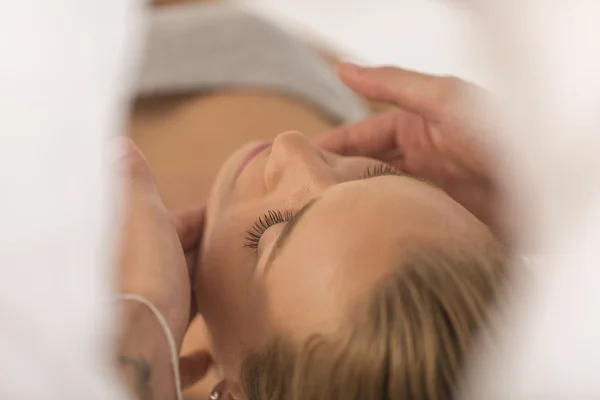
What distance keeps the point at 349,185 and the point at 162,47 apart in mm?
467

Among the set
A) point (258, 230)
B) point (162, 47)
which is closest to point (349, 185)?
point (258, 230)

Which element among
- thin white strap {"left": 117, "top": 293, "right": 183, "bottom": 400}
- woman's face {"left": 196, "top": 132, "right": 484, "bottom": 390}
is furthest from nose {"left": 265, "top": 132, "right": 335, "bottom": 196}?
thin white strap {"left": 117, "top": 293, "right": 183, "bottom": 400}

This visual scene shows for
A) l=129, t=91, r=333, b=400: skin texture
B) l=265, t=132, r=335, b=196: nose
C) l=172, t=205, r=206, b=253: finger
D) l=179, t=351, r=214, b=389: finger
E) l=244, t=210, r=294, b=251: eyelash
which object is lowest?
l=179, t=351, r=214, b=389: finger

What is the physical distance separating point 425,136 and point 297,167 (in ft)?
0.56

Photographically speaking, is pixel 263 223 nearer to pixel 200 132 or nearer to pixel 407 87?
pixel 407 87

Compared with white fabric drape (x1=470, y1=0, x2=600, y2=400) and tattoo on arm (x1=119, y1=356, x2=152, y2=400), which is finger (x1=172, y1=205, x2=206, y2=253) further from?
white fabric drape (x1=470, y1=0, x2=600, y2=400)

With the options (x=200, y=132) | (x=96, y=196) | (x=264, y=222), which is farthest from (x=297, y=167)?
(x=200, y=132)

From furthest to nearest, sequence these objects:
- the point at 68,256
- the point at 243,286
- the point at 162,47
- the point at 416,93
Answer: the point at 162,47 < the point at 416,93 < the point at 243,286 < the point at 68,256

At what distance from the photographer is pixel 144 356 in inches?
13.1

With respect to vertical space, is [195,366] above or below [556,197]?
below

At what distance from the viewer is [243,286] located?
39 cm

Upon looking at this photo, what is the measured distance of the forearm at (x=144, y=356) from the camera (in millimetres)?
321

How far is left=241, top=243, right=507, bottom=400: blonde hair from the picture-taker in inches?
12.8

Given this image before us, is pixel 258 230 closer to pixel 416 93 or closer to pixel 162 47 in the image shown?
pixel 416 93
